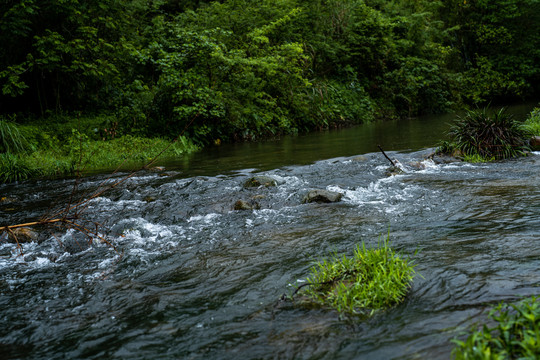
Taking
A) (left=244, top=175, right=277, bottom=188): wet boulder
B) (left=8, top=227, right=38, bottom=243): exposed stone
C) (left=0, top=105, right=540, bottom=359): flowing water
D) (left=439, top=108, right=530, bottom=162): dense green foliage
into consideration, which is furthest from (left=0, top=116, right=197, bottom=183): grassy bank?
(left=439, top=108, right=530, bottom=162): dense green foliage

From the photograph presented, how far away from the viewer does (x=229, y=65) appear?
625 inches

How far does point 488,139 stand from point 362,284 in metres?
8.20

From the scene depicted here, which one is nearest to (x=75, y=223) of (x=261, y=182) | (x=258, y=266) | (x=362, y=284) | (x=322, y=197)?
(x=258, y=266)

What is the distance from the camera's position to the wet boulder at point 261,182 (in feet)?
26.2

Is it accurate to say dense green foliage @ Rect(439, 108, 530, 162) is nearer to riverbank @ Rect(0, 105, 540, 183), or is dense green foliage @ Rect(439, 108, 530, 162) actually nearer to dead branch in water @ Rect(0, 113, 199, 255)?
riverbank @ Rect(0, 105, 540, 183)

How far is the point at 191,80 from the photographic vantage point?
14859 mm

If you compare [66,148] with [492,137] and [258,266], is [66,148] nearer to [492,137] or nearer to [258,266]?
[258,266]

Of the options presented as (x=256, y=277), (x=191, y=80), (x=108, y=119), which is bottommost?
(x=256, y=277)

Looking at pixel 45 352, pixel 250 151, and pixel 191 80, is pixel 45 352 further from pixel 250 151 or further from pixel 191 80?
pixel 191 80

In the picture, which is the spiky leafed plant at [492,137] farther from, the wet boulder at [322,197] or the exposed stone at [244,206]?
the exposed stone at [244,206]

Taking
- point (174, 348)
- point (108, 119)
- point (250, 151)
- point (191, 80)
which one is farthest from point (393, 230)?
point (108, 119)

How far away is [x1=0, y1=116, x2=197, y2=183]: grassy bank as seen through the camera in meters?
10.4

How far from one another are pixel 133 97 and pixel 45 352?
45.9ft

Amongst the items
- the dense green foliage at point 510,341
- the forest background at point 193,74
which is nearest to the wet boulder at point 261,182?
the forest background at point 193,74
